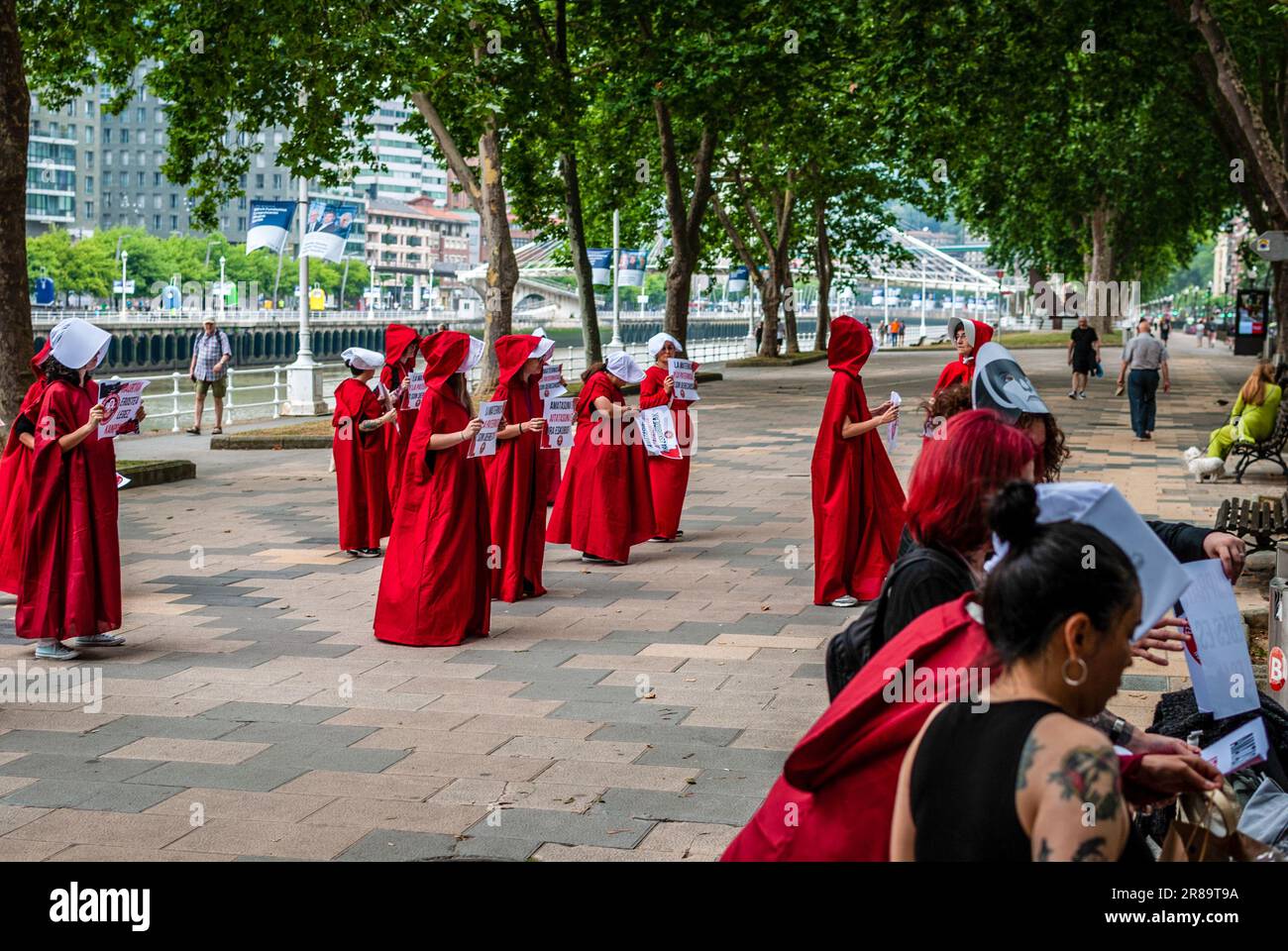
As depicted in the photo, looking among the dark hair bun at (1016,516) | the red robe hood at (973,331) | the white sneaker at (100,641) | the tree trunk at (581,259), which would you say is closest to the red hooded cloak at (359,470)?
the white sneaker at (100,641)

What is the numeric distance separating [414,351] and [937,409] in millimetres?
5935

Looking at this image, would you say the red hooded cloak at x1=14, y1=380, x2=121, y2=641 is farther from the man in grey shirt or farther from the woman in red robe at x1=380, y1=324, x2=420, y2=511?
the man in grey shirt

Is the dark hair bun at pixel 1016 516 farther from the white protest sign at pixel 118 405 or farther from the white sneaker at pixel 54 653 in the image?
the white sneaker at pixel 54 653

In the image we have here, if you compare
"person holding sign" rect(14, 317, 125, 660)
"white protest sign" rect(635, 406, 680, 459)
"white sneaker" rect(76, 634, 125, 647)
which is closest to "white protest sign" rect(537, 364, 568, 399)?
"white protest sign" rect(635, 406, 680, 459)

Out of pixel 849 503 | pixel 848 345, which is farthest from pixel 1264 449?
pixel 848 345

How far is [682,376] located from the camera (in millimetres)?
12766

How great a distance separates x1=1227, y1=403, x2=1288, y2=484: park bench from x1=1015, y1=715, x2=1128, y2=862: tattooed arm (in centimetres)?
1547

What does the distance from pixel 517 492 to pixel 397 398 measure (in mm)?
2459

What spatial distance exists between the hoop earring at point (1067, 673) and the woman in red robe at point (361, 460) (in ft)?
34.6

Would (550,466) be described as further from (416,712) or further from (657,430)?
(416,712)
